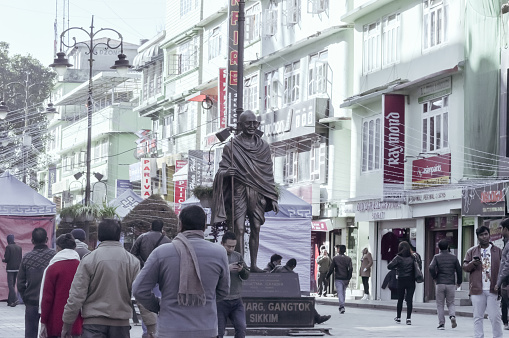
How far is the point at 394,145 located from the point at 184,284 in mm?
28964

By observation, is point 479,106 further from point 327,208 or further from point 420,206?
point 327,208

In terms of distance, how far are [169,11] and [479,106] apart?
29958 millimetres

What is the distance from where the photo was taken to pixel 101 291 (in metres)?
9.28

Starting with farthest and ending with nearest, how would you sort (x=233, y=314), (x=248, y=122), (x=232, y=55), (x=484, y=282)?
1. (x=232, y=55)
2. (x=248, y=122)
3. (x=484, y=282)
4. (x=233, y=314)

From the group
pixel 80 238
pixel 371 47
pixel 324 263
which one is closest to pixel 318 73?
pixel 371 47

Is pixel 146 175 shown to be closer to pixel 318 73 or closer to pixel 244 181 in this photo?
pixel 318 73

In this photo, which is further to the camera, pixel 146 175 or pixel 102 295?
pixel 146 175

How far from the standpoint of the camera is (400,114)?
3647cm

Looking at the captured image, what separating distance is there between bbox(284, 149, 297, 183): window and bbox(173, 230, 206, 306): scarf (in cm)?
3784

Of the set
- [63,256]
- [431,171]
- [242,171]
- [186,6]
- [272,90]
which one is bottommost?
[63,256]

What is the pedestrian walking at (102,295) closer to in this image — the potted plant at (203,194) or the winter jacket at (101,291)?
the winter jacket at (101,291)

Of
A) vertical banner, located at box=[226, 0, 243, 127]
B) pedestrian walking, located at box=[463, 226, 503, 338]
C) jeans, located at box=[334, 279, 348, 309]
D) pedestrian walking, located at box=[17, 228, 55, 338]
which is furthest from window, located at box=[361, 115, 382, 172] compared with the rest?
pedestrian walking, located at box=[17, 228, 55, 338]

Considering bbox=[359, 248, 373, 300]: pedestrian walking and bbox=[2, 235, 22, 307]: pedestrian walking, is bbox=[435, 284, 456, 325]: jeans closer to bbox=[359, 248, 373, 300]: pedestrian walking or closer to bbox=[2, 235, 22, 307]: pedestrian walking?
bbox=[2, 235, 22, 307]: pedestrian walking

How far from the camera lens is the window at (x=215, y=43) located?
171 feet
